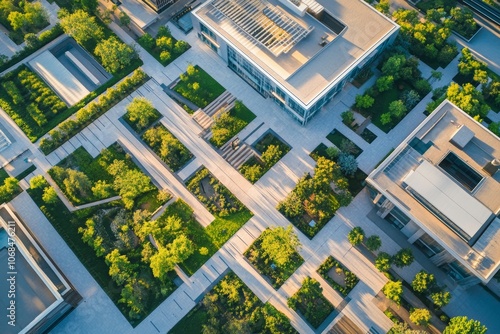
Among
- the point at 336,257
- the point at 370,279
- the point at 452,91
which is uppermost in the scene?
the point at 452,91

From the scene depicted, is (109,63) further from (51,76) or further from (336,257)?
(336,257)

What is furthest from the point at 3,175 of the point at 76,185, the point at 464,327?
the point at 464,327

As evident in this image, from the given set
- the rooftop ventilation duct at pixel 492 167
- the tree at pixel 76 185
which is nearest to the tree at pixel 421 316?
the rooftop ventilation duct at pixel 492 167

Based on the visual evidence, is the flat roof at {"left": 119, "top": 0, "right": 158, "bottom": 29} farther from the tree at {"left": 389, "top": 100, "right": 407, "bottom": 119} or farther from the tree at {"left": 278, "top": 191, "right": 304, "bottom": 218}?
the tree at {"left": 389, "top": 100, "right": 407, "bottom": 119}

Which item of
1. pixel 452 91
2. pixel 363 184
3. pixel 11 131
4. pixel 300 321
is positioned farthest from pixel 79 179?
pixel 452 91

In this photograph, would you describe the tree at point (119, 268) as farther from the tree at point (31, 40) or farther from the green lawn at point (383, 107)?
the green lawn at point (383, 107)

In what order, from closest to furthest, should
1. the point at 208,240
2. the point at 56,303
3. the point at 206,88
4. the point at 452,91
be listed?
the point at 56,303
the point at 208,240
the point at 452,91
the point at 206,88

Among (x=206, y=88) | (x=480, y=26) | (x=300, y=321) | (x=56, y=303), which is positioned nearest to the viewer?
(x=56, y=303)

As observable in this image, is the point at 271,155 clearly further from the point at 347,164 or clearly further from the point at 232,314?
the point at 232,314
